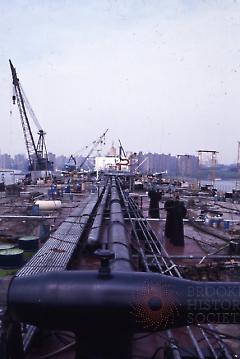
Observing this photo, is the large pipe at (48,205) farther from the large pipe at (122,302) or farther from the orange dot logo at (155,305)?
the orange dot logo at (155,305)

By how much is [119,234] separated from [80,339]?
458cm

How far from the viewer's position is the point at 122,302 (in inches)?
107

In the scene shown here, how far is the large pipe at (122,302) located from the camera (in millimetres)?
2744

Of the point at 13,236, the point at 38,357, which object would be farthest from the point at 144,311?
the point at 13,236

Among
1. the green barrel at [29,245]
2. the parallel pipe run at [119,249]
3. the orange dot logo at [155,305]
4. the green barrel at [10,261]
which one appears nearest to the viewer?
the orange dot logo at [155,305]

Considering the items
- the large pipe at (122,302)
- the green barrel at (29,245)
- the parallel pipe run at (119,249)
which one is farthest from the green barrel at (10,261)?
the large pipe at (122,302)

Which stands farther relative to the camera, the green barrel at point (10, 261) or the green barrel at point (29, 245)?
the green barrel at point (29, 245)

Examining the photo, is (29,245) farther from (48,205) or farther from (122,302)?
(122,302)

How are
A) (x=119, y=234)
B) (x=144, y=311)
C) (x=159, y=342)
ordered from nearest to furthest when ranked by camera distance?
(x=144, y=311) < (x=159, y=342) < (x=119, y=234)

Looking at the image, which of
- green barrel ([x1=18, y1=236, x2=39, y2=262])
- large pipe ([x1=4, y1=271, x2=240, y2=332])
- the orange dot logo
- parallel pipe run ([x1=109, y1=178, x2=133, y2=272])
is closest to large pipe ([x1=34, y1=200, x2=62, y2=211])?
green barrel ([x1=18, y1=236, x2=39, y2=262])

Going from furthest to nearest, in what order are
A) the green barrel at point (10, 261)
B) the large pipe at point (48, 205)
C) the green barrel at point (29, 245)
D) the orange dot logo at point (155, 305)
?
the large pipe at point (48, 205), the green barrel at point (29, 245), the green barrel at point (10, 261), the orange dot logo at point (155, 305)

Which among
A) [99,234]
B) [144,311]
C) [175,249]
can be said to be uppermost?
[144,311]

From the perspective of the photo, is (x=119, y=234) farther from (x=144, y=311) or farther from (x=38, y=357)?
(x=144, y=311)

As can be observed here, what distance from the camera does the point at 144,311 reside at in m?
2.73
